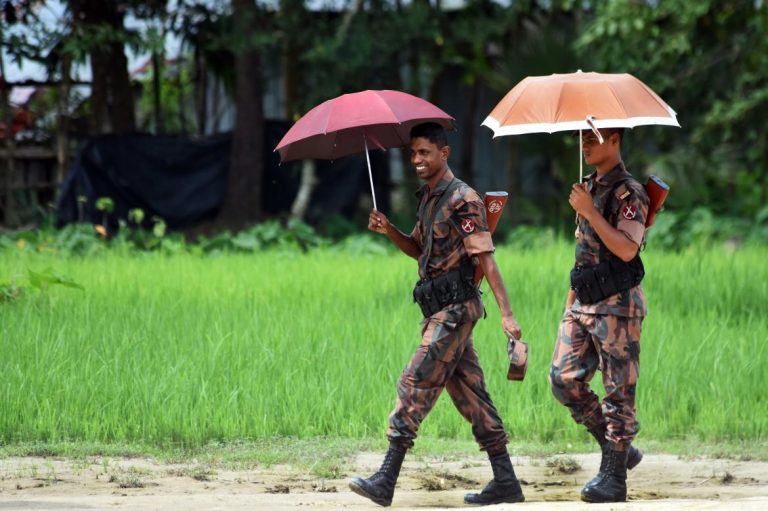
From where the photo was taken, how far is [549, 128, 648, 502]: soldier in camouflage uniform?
5785mm

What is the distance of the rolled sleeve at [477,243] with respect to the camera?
5648 mm

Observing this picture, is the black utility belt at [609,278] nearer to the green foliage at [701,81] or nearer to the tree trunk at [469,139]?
the green foliage at [701,81]

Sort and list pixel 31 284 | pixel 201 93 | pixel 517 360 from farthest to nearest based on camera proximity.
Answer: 1. pixel 201 93
2. pixel 31 284
3. pixel 517 360

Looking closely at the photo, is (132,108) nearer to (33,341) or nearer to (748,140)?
(748,140)

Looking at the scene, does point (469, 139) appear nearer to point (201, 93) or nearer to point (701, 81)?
point (201, 93)

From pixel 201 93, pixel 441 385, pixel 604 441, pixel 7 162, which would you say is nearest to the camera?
pixel 441 385

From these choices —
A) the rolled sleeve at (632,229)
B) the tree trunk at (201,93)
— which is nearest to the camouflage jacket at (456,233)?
the rolled sleeve at (632,229)

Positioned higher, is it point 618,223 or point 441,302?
point 618,223

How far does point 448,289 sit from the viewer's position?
5742 mm

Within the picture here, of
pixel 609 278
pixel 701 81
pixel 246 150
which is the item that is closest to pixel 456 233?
pixel 609 278

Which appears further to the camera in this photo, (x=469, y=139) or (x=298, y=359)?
(x=469, y=139)

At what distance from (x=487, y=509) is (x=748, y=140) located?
14.0 m

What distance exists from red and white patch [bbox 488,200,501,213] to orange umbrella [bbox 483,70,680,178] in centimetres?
32

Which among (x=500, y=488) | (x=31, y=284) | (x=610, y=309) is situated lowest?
(x=500, y=488)
